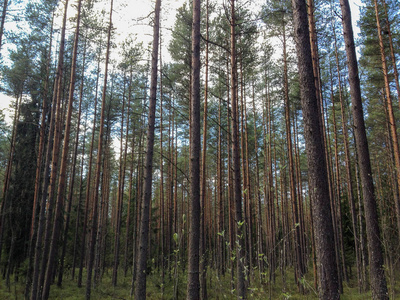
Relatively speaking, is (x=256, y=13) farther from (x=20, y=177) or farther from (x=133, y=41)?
(x=20, y=177)

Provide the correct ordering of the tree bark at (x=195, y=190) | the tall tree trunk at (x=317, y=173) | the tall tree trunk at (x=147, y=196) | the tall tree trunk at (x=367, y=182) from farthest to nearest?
1. the tall tree trunk at (x=147, y=196)
2. the tall tree trunk at (x=367, y=182)
3. the tree bark at (x=195, y=190)
4. the tall tree trunk at (x=317, y=173)

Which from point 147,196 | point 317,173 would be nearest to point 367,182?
point 317,173

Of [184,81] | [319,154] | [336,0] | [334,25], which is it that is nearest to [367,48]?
[334,25]

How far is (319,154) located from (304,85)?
3.63 ft

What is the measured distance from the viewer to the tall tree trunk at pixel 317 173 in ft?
A: 11.6

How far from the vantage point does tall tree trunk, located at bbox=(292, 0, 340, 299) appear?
353 centimetres

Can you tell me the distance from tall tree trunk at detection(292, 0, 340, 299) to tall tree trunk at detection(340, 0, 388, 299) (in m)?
2.94

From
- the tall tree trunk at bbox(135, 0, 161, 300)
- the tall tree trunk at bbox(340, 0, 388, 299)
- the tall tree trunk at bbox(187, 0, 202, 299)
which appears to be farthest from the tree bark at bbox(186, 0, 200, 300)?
the tall tree trunk at bbox(340, 0, 388, 299)

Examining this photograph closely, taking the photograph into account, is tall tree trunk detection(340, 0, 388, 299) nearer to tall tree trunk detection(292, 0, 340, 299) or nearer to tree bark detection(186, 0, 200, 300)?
tall tree trunk detection(292, 0, 340, 299)

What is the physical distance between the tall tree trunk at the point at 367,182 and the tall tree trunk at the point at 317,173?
2.94 metres

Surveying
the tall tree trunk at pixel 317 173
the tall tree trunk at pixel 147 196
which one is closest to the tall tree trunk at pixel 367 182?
the tall tree trunk at pixel 317 173

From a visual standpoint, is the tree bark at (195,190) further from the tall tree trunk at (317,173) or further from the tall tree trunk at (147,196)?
the tall tree trunk at (317,173)

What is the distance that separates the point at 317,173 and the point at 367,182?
9.78 ft

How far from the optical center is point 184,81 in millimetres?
12773
